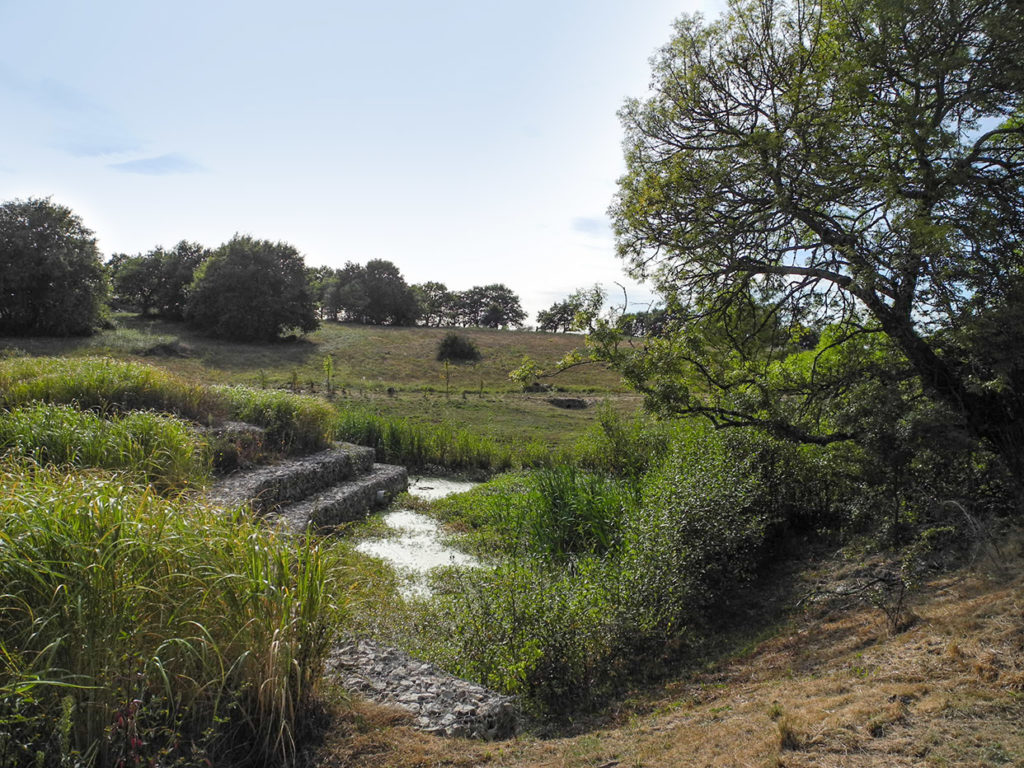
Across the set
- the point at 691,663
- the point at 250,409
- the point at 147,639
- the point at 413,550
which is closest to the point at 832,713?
the point at 691,663

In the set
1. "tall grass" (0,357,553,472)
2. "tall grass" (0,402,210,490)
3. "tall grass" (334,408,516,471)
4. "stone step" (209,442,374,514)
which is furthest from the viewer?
"tall grass" (334,408,516,471)

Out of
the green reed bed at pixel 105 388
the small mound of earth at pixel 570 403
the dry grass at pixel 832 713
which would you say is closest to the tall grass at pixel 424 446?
the green reed bed at pixel 105 388

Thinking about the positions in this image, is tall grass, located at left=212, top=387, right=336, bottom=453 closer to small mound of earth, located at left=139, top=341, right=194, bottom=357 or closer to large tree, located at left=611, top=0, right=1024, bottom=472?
large tree, located at left=611, top=0, right=1024, bottom=472

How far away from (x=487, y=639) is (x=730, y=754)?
2076 mm

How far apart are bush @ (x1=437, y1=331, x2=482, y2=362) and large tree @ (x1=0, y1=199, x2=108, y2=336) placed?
1703cm

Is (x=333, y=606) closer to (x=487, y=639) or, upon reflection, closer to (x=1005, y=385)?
(x=487, y=639)

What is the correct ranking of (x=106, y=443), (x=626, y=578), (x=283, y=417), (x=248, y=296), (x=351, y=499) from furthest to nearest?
(x=248, y=296)
(x=283, y=417)
(x=351, y=499)
(x=106, y=443)
(x=626, y=578)

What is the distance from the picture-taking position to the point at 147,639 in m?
2.90

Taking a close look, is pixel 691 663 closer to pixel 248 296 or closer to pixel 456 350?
pixel 456 350

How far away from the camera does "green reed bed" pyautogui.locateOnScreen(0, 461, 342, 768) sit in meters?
2.47

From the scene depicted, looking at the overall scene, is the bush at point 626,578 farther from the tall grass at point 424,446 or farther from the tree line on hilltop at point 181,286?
the tree line on hilltop at point 181,286

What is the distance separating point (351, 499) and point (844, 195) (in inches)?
288

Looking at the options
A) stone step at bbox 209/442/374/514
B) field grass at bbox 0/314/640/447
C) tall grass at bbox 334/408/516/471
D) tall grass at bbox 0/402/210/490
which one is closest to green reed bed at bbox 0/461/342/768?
tall grass at bbox 0/402/210/490

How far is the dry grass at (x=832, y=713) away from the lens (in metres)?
2.40
